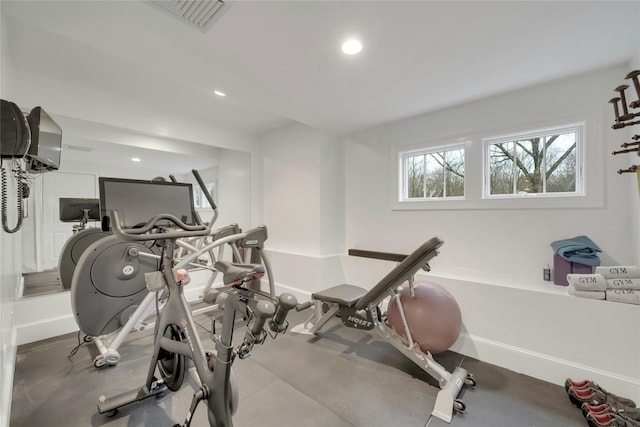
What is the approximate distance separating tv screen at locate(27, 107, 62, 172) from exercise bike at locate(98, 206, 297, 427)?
558 mm

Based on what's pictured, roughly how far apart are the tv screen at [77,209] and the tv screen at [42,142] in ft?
4.92

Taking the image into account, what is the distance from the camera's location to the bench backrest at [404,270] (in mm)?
1881

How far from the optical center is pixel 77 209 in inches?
111

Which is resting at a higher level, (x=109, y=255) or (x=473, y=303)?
(x=109, y=255)

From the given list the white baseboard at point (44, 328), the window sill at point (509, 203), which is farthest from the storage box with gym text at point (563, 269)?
the white baseboard at point (44, 328)

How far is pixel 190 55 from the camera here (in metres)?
1.91

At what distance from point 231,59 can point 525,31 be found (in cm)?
200

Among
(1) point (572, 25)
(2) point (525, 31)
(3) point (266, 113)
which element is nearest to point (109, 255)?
(3) point (266, 113)

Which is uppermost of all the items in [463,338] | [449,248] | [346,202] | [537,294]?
[346,202]

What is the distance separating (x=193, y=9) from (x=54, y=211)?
111 inches

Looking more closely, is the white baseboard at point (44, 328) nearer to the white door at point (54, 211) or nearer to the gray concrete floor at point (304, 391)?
the gray concrete floor at point (304, 391)

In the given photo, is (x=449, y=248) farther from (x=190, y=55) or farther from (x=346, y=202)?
(x=190, y=55)

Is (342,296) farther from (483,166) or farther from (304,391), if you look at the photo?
(483,166)

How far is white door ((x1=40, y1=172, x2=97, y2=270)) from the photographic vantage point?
2.81 metres
